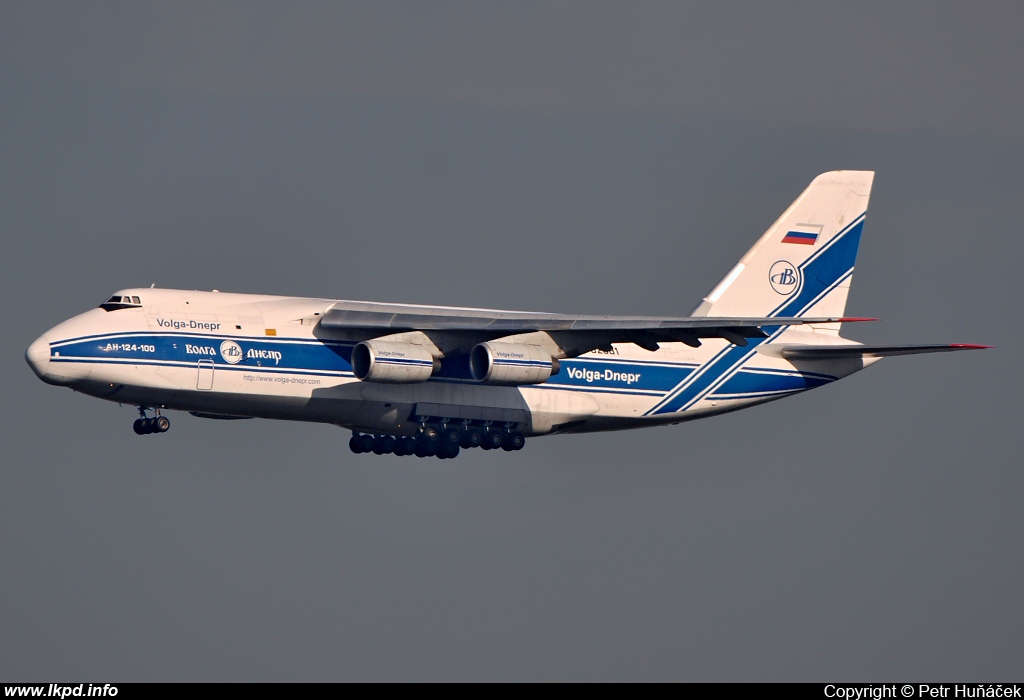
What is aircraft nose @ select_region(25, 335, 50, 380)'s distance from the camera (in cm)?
2584

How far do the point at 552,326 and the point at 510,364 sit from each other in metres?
0.89

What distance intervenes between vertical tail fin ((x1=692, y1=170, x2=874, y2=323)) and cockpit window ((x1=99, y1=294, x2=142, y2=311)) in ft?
34.7

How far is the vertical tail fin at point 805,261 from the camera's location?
32062 mm

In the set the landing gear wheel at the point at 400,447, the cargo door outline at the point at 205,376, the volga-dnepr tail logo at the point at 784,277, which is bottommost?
the cargo door outline at the point at 205,376

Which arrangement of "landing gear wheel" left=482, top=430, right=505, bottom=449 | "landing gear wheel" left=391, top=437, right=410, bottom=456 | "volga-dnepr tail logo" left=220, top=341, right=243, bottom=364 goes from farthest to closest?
"landing gear wheel" left=391, top=437, right=410, bottom=456
"landing gear wheel" left=482, top=430, right=505, bottom=449
"volga-dnepr tail logo" left=220, top=341, right=243, bottom=364

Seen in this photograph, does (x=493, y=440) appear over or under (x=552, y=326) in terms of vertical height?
under

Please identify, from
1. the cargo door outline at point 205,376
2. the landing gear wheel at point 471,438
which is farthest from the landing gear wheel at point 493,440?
the cargo door outline at point 205,376

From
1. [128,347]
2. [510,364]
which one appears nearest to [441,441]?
[510,364]

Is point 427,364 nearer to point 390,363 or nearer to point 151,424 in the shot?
point 390,363

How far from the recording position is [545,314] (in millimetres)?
28625

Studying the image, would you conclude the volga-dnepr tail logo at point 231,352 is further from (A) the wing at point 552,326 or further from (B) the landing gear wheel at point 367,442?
(B) the landing gear wheel at point 367,442

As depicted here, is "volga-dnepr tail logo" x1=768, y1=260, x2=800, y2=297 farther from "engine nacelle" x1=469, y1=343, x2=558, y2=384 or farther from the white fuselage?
"engine nacelle" x1=469, y1=343, x2=558, y2=384

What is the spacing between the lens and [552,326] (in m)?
27.4

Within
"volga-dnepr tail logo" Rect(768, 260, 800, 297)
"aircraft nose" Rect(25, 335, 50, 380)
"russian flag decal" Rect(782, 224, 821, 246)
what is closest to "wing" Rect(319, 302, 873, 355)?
"aircraft nose" Rect(25, 335, 50, 380)
